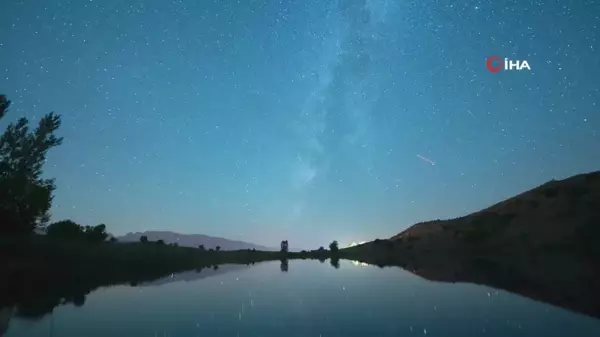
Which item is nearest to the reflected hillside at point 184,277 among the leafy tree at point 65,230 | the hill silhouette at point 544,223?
the leafy tree at point 65,230

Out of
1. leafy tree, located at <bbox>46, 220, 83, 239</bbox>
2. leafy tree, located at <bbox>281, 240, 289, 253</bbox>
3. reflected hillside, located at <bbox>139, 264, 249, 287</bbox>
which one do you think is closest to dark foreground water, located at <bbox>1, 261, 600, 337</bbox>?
reflected hillside, located at <bbox>139, 264, 249, 287</bbox>

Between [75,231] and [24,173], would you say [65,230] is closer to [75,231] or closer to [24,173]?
[75,231]

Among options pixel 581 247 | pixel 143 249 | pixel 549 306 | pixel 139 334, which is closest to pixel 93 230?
pixel 143 249

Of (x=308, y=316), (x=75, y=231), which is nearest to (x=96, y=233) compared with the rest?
(x=75, y=231)

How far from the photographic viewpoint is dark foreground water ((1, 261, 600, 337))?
40.3 ft

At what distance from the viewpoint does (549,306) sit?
1648 centimetres

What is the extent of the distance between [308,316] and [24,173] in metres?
46.2

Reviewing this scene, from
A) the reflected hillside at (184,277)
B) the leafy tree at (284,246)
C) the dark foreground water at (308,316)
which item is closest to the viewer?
the dark foreground water at (308,316)

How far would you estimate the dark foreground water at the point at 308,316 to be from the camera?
12.3 metres

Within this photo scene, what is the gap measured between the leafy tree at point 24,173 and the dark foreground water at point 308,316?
29341mm

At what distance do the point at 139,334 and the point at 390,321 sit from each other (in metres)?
8.89

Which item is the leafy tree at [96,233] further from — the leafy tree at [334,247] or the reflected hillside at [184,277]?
the leafy tree at [334,247]

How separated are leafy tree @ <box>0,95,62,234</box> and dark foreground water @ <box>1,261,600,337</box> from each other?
1155 inches

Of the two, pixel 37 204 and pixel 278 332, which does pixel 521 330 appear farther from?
pixel 37 204
